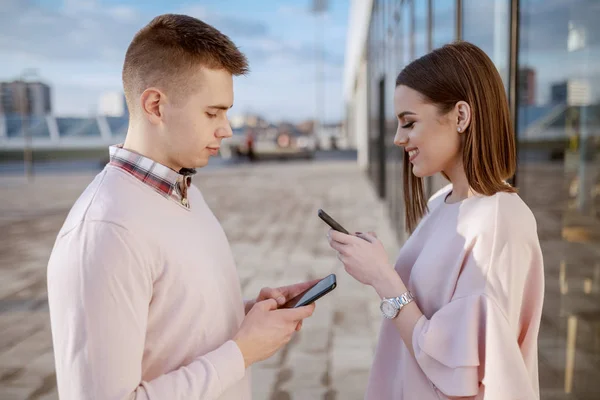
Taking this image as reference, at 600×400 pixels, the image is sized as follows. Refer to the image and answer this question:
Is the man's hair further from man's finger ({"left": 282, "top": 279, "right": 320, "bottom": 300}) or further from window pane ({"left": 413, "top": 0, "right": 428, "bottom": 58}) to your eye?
window pane ({"left": 413, "top": 0, "right": 428, "bottom": 58})

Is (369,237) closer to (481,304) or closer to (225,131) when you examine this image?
(481,304)

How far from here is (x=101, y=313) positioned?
1.06 metres

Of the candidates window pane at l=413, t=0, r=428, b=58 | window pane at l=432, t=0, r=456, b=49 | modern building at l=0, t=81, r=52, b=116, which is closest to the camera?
window pane at l=432, t=0, r=456, b=49

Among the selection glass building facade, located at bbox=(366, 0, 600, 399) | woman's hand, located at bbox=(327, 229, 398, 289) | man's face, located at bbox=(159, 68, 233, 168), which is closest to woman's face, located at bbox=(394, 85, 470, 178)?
woman's hand, located at bbox=(327, 229, 398, 289)

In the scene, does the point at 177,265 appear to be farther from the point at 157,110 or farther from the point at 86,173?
the point at 86,173

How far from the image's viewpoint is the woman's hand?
1.43m

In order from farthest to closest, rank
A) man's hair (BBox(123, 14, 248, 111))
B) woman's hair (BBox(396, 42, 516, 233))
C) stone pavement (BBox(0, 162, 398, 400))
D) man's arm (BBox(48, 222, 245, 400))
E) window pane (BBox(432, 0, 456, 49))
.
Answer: window pane (BBox(432, 0, 456, 49)) < stone pavement (BBox(0, 162, 398, 400)) < woman's hair (BBox(396, 42, 516, 233)) < man's hair (BBox(123, 14, 248, 111)) < man's arm (BBox(48, 222, 245, 400))

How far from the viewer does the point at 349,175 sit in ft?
65.8

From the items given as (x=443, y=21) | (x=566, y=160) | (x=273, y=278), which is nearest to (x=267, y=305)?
(x=566, y=160)

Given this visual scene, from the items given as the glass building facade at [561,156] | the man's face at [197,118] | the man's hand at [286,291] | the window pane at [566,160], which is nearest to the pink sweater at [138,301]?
the man's face at [197,118]

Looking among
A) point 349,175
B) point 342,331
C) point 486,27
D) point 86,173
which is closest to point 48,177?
point 86,173

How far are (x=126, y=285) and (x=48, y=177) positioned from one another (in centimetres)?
2132

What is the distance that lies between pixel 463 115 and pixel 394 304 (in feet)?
1.66

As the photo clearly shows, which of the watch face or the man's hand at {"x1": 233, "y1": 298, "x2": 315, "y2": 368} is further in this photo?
the watch face
